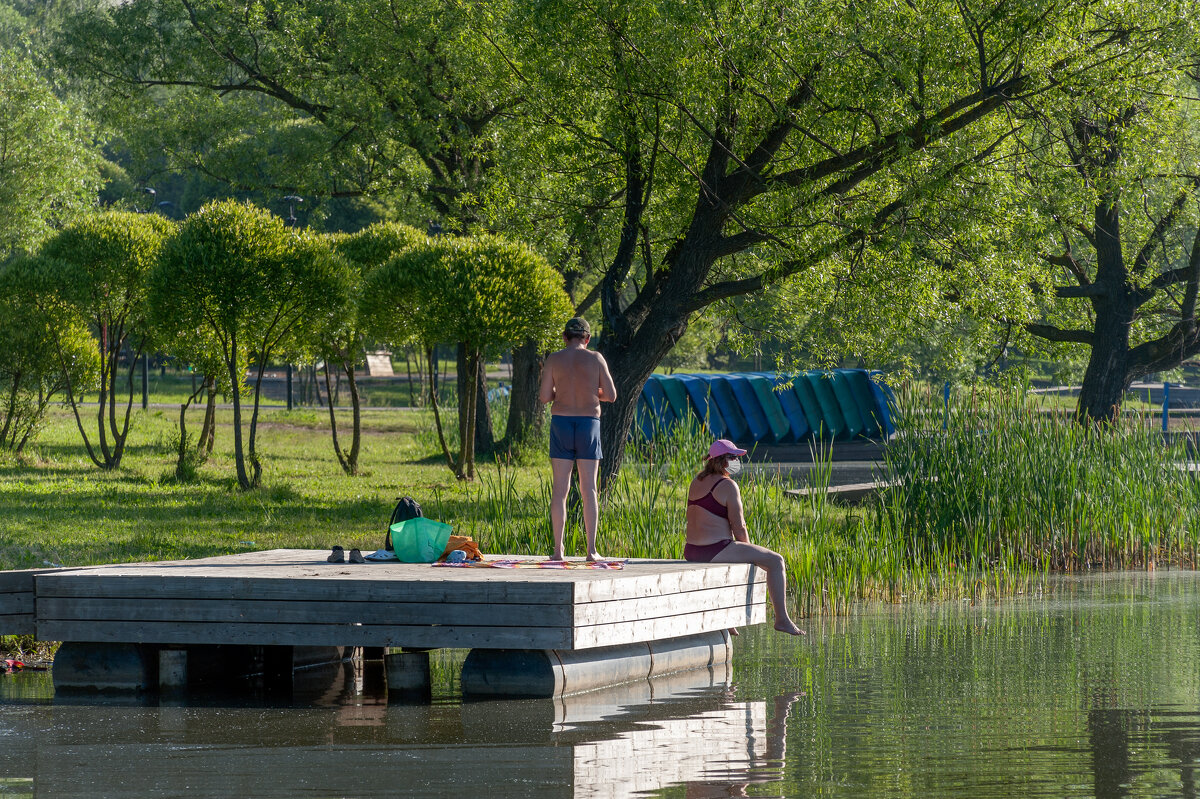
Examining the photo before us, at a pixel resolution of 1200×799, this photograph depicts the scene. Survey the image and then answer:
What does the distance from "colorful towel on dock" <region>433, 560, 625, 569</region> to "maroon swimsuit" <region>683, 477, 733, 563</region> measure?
596mm

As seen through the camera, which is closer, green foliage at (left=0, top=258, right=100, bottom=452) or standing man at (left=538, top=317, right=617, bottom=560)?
standing man at (left=538, top=317, right=617, bottom=560)

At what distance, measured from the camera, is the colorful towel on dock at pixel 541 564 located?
390 inches

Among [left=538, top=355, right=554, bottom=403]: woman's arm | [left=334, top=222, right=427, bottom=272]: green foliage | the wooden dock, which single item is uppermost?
[left=334, top=222, right=427, bottom=272]: green foliage

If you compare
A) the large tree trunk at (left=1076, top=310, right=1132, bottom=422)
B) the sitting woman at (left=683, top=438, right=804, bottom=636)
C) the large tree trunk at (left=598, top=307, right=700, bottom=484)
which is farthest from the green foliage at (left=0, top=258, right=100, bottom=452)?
the large tree trunk at (left=1076, top=310, right=1132, bottom=422)

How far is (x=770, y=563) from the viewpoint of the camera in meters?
10.5

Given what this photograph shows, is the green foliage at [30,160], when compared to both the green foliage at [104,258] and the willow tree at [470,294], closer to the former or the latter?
the green foliage at [104,258]

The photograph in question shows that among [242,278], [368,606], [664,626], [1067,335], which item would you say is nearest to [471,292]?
[242,278]

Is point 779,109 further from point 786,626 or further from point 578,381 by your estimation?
point 786,626

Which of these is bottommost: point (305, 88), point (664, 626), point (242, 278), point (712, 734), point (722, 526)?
point (712, 734)

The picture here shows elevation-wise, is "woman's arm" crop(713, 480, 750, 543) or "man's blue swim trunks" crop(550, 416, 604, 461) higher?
"man's blue swim trunks" crop(550, 416, 604, 461)

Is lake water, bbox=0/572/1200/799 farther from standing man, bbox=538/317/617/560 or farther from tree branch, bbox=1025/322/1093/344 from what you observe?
tree branch, bbox=1025/322/1093/344

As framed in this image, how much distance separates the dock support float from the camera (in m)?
8.70

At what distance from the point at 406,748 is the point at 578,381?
393 centimetres

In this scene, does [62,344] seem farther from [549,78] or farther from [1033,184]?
[1033,184]
